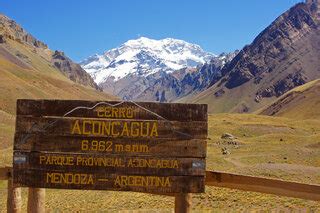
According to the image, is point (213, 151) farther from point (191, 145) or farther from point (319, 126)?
point (319, 126)

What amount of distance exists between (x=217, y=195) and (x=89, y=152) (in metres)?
15.3

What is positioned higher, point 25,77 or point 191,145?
point 25,77

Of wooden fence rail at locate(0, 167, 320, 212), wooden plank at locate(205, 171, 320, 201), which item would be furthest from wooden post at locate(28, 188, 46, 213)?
wooden plank at locate(205, 171, 320, 201)

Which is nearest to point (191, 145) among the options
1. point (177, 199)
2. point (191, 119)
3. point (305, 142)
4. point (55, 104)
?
point (191, 119)

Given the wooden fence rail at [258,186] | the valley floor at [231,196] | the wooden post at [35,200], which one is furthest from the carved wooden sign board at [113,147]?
the valley floor at [231,196]

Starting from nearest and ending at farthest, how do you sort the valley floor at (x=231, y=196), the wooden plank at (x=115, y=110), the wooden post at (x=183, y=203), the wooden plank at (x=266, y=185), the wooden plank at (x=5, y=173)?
the wooden plank at (x=115, y=110) < the wooden post at (x=183, y=203) < the wooden plank at (x=266, y=185) < the wooden plank at (x=5, y=173) < the valley floor at (x=231, y=196)

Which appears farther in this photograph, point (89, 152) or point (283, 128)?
point (283, 128)

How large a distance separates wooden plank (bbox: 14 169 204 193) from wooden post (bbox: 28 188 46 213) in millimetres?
788

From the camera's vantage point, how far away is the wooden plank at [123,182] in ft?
29.0

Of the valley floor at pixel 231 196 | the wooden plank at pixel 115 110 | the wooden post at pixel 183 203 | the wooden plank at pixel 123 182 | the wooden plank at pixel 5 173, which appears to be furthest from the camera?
the valley floor at pixel 231 196

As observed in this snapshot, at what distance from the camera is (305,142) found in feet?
204

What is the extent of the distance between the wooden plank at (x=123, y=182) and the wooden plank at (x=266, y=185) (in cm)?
85

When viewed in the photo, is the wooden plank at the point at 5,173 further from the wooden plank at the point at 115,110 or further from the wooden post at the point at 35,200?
the wooden plank at the point at 115,110

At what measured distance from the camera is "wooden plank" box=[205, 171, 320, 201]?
9617 mm
